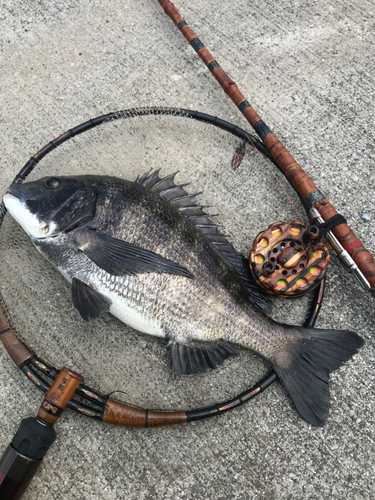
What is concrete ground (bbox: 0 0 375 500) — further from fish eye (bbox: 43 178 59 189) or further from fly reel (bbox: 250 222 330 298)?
fish eye (bbox: 43 178 59 189)

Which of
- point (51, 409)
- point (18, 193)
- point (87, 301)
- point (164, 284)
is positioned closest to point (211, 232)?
point (164, 284)

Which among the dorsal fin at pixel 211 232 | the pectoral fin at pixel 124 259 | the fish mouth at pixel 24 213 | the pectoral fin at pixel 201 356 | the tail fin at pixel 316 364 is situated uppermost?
the fish mouth at pixel 24 213

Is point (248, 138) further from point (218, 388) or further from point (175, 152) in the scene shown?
point (218, 388)

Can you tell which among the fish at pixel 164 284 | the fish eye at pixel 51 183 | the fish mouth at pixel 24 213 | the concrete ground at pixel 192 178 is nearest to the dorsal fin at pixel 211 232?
the fish at pixel 164 284

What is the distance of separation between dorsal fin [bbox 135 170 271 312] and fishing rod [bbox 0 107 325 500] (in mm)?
272

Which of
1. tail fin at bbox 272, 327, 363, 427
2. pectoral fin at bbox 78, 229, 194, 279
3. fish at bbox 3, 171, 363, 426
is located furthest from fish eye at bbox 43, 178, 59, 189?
tail fin at bbox 272, 327, 363, 427

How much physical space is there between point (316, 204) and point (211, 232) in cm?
52

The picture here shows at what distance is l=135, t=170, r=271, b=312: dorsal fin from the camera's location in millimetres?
1966

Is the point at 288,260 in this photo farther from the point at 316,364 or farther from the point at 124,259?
the point at 124,259

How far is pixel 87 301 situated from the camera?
1854 mm

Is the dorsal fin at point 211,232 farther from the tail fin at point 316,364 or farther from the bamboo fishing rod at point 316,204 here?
the bamboo fishing rod at point 316,204

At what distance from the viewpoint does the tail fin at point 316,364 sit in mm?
1809

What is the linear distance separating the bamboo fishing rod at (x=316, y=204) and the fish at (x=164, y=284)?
0.31 meters

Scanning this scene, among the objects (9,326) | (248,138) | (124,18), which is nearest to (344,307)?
(248,138)
